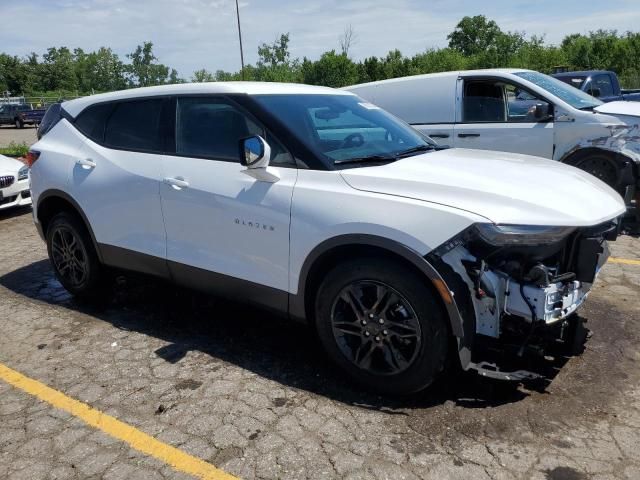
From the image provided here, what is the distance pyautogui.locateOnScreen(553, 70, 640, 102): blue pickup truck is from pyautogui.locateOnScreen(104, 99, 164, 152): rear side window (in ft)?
30.9

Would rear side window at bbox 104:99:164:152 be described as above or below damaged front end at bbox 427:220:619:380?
above

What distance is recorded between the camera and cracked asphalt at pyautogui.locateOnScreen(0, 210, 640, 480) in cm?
258

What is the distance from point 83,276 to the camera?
4.66m

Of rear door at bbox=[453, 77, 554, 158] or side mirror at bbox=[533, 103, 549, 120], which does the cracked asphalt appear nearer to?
rear door at bbox=[453, 77, 554, 158]

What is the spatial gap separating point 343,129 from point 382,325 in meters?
1.46

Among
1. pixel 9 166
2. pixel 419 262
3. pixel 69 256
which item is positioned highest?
pixel 419 262

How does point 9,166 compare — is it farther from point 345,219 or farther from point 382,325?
point 382,325

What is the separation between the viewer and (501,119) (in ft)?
23.8

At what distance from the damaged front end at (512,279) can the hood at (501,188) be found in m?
0.07

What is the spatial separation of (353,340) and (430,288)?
617 millimetres

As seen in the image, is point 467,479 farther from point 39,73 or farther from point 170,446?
point 39,73

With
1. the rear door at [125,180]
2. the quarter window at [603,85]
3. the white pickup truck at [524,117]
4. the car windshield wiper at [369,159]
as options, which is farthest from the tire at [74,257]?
the quarter window at [603,85]

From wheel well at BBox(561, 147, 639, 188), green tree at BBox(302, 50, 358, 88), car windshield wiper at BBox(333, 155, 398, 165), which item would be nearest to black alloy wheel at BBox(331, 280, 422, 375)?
car windshield wiper at BBox(333, 155, 398, 165)

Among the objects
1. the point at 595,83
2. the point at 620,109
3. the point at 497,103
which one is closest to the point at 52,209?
the point at 497,103
